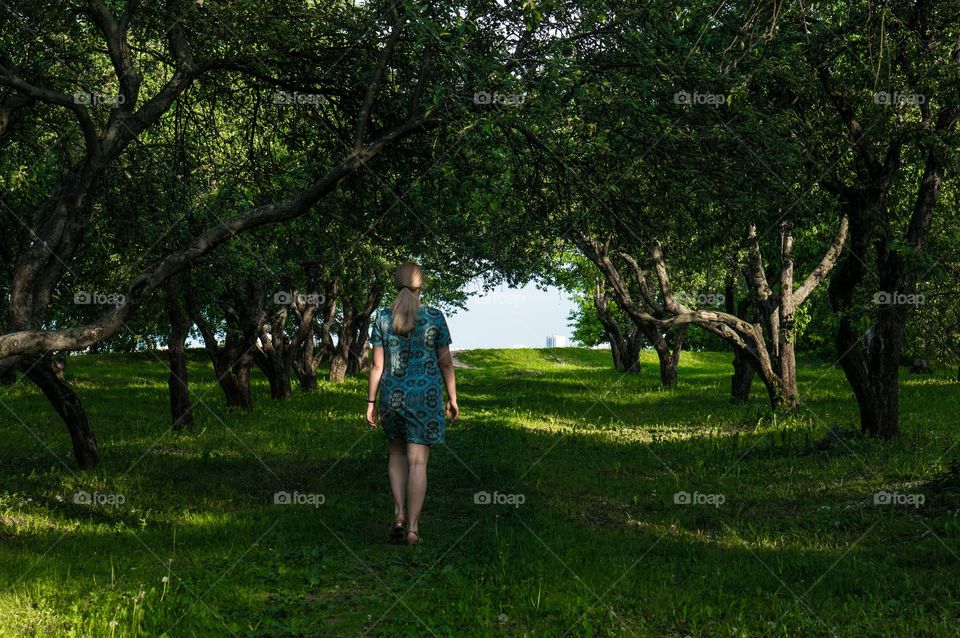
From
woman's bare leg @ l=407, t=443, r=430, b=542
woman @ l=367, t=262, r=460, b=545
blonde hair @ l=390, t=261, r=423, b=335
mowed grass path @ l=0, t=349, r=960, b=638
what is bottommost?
mowed grass path @ l=0, t=349, r=960, b=638

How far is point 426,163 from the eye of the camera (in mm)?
11766

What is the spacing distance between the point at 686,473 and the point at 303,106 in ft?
27.4

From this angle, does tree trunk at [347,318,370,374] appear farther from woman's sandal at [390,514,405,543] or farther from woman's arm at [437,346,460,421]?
woman's sandal at [390,514,405,543]

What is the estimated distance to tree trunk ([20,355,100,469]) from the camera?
1204 cm

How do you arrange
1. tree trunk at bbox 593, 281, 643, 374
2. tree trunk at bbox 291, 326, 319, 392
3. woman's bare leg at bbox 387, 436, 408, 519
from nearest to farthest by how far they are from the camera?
woman's bare leg at bbox 387, 436, 408, 519 < tree trunk at bbox 291, 326, 319, 392 < tree trunk at bbox 593, 281, 643, 374

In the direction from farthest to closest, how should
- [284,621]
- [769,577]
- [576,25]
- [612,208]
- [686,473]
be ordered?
[686,473] → [612,208] → [576,25] → [769,577] → [284,621]

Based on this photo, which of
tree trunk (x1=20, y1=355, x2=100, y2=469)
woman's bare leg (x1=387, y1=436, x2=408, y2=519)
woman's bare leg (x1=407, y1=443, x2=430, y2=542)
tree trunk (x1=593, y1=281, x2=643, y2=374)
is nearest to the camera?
woman's bare leg (x1=407, y1=443, x2=430, y2=542)

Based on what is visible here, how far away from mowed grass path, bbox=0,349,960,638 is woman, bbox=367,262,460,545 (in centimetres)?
63

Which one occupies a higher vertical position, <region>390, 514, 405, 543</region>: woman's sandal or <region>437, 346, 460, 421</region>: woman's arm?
<region>437, 346, 460, 421</region>: woman's arm

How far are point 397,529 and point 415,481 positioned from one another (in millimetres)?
593

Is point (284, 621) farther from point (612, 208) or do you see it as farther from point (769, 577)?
point (612, 208)

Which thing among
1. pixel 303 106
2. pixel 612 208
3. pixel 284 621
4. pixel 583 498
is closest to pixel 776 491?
pixel 583 498

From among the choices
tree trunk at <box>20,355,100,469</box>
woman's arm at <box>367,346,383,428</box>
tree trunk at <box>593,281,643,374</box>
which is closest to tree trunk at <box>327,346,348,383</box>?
tree trunk at <box>593,281,643,374</box>

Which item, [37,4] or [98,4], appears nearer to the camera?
[98,4]
